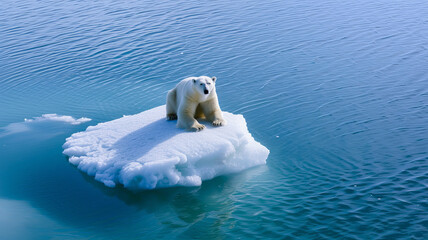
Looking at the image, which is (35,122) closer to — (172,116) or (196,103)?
(172,116)

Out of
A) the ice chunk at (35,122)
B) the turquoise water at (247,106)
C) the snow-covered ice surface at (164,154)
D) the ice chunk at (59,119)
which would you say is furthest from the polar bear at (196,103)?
the ice chunk at (35,122)

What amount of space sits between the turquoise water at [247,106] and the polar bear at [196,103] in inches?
46.3

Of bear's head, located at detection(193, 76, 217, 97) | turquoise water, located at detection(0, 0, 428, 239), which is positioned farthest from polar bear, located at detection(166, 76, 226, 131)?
turquoise water, located at detection(0, 0, 428, 239)

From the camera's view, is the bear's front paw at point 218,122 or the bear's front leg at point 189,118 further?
the bear's front paw at point 218,122

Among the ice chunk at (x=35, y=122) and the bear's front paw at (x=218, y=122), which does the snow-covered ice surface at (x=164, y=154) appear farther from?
the ice chunk at (x=35, y=122)

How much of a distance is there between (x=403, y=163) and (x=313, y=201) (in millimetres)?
2057

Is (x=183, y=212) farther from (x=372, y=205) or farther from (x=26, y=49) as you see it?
(x=26, y=49)

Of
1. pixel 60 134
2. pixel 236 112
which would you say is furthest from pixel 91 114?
pixel 236 112

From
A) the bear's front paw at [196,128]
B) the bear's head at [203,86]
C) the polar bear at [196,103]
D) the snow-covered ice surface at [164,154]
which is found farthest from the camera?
the bear's front paw at [196,128]

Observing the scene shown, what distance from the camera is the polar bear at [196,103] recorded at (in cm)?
829

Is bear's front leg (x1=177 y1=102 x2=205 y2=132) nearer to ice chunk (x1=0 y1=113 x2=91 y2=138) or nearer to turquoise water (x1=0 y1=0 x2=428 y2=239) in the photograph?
turquoise water (x1=0 y1=0 x2=428 y2=239)

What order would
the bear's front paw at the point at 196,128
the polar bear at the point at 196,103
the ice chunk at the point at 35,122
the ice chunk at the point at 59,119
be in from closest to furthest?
the polar bear at the point at 196,103 → the bear's front paw at the point at 196,128 → the ice chunk at the point at 35,122 → the ice chunk at the point at 59,119

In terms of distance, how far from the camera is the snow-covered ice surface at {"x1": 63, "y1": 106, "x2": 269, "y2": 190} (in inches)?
310

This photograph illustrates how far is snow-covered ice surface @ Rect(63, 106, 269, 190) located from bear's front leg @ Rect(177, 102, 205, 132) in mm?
114
